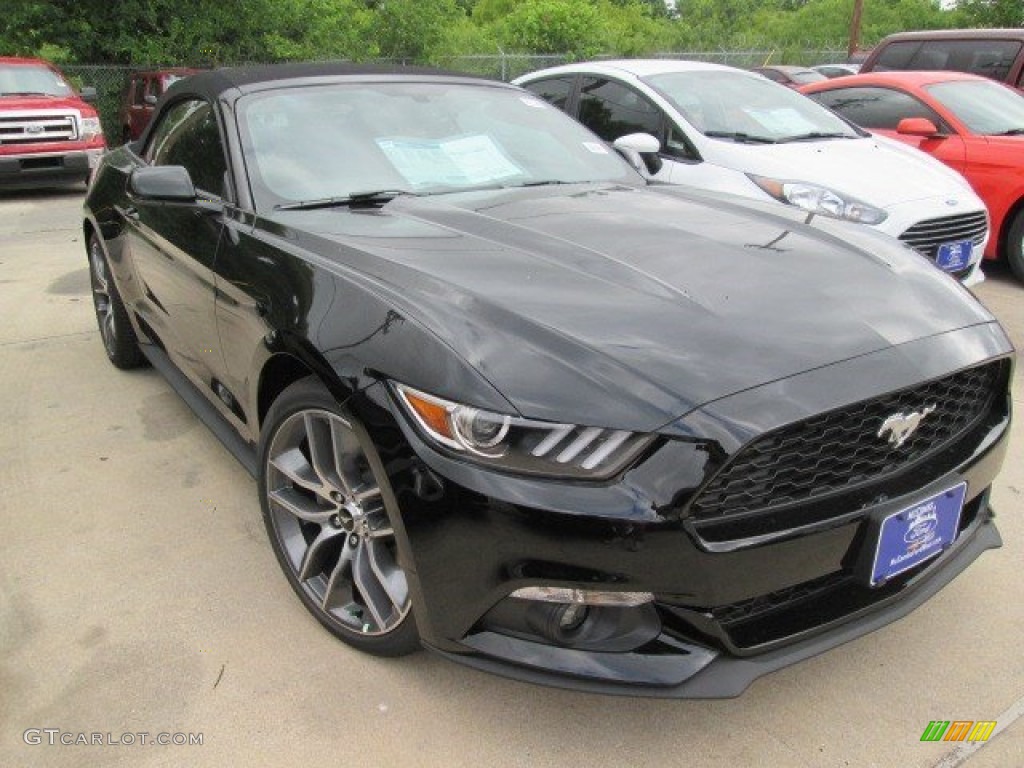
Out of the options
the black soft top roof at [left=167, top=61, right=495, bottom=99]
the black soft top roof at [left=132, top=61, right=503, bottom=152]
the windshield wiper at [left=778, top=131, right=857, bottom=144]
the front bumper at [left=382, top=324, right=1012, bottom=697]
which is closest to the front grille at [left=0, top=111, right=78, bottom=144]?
the black soft top roof at [left=132, top=61, right=503, bottom=152]

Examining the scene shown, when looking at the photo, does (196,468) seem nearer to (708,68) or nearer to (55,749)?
(55,749)

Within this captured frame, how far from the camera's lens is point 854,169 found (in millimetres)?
5215

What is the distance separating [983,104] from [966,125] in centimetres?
40

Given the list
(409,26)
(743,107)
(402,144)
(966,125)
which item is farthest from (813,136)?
(409,26)

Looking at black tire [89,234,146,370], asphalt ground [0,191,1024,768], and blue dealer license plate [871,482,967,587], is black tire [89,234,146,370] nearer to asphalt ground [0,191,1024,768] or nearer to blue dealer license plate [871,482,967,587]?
asphalt ground [0,191,1024,768]

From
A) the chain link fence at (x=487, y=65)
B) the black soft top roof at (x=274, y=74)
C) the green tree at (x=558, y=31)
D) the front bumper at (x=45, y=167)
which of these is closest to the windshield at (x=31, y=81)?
the front bumper at (x=45, y=167)

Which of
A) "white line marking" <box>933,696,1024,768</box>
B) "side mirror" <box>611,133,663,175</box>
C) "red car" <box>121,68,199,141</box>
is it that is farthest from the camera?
"red car" <box>121,68,199,141</box>

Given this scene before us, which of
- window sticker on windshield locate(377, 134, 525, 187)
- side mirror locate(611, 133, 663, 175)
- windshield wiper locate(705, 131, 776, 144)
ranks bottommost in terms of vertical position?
windshield wiper locate(705, 131, 776, 144)

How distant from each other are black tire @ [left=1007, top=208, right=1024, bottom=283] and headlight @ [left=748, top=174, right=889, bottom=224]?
2.09 metres

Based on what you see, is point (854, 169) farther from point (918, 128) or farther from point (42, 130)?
point (42, 130)

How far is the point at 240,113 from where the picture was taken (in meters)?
3.02

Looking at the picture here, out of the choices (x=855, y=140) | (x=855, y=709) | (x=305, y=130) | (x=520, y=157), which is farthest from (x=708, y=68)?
(x=855, y=709)

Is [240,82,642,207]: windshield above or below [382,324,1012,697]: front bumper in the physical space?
above

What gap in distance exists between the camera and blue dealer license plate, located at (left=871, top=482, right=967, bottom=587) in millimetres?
1913
